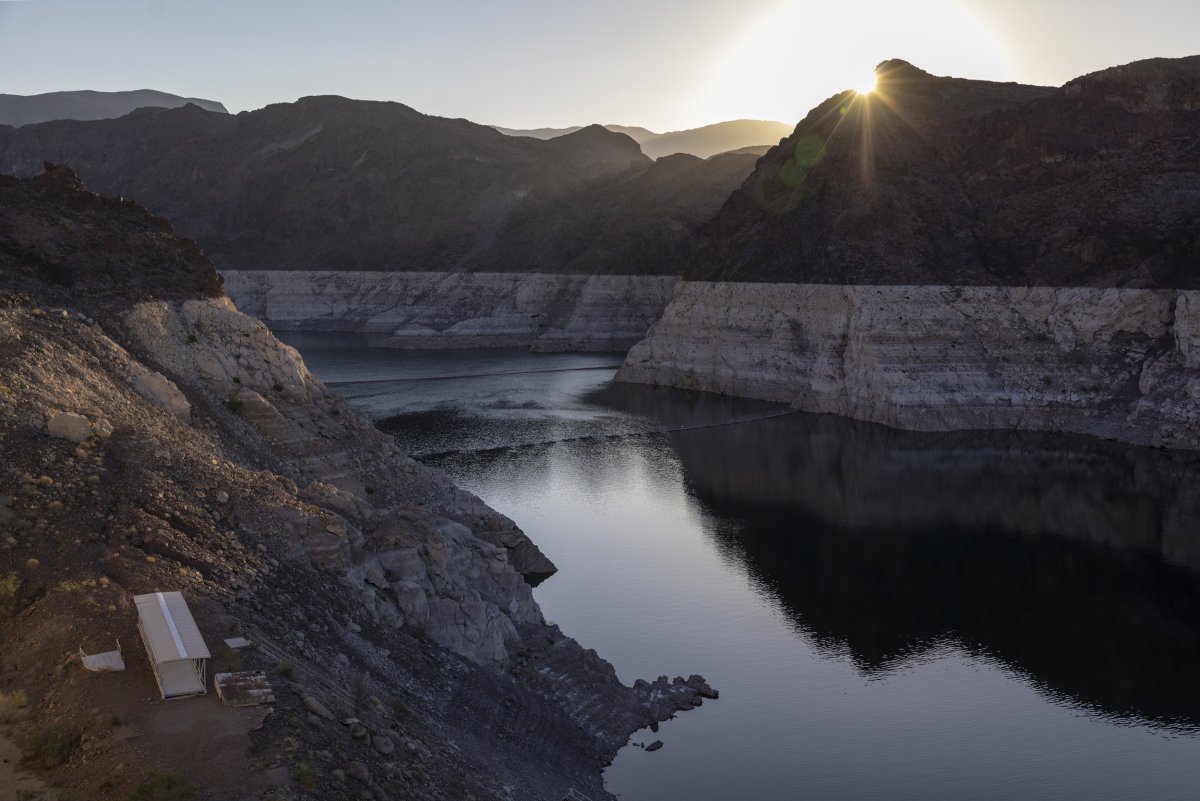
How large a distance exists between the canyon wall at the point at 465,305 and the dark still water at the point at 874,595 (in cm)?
6303

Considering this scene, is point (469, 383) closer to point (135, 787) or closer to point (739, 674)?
point (739, 674)

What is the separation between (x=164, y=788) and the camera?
554 inches

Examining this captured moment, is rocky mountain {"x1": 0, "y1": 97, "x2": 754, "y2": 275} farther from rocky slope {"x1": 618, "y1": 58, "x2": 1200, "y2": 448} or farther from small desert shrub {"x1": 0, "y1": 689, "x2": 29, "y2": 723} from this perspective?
small desert shrub {"x1": 0, "y1": 689, "x2": 29, "y2": 723}

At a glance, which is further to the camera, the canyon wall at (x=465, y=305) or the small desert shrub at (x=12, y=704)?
the canyon wall at (x=465, y=305)

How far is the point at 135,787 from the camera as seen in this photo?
46.5ft

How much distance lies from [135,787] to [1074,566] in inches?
1472

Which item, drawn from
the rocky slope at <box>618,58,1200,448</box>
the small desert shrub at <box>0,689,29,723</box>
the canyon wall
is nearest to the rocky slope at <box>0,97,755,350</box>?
the canyon wall

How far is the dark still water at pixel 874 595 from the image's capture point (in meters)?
27.0

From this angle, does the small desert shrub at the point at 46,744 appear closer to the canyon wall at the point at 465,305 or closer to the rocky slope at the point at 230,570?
the rocky slope at the point at 230,570

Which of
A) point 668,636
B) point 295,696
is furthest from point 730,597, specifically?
point 295,696

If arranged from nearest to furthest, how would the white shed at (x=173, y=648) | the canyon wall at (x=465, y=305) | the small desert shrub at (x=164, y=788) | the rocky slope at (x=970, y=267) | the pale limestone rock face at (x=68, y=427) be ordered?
the small desert shrub at (x=164, y=788)
the white shed at (x=173, y=648)
the pale limestone rock face at (x=68, y=427)
the rocky slope at (x=970, y=267)
the canyon wall at (x=465, y=305)

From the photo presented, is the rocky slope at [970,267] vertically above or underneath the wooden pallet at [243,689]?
above

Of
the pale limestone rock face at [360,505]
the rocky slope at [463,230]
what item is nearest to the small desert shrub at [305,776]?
the pale limestone rock face at [360,505]

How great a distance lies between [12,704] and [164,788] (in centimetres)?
349
